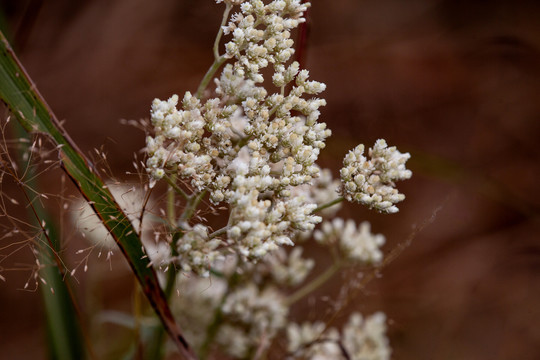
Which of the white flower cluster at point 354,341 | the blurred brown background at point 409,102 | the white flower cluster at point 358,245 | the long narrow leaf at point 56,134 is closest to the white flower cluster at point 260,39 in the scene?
the long narrow leaf at point 56,134

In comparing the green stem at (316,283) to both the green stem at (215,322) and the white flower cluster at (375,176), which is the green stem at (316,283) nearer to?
the green stem at (215,322)

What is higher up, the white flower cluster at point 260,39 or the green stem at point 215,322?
the white flower cluster at point 260,39

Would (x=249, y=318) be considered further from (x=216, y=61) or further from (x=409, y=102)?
(x=409, y=102)

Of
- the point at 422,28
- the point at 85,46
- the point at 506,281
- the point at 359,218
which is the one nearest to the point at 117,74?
the point at 85,46

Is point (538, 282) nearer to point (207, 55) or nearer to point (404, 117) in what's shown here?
point (404, 117)

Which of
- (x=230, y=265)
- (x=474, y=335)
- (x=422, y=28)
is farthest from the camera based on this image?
(x=422, y=28)

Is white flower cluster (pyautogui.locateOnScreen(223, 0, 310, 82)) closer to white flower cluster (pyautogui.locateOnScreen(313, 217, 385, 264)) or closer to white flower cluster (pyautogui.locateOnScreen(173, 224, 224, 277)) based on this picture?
white flower cluster (pyautogui.locateOnScreen(173, 224, 224, 277))
